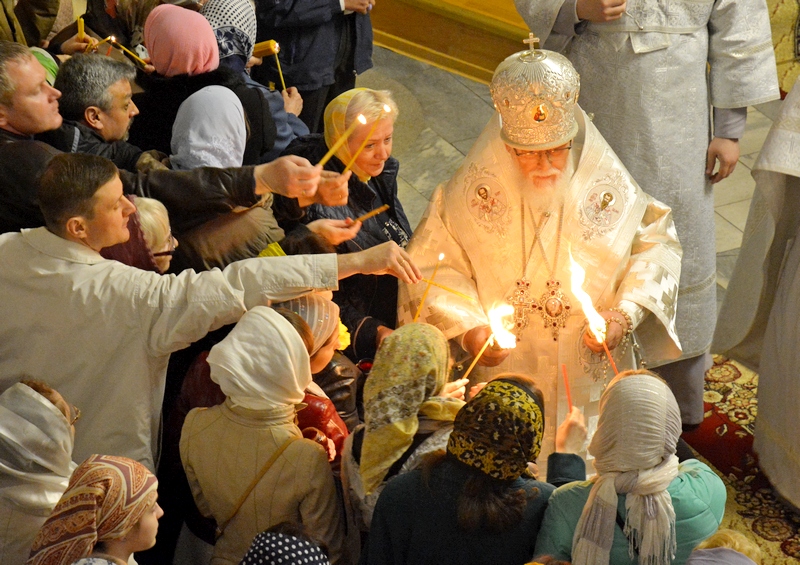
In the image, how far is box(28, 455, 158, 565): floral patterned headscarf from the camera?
2.39m

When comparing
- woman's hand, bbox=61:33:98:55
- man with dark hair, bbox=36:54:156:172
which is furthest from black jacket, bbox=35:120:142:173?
woman's hand, bbox=61:33:98:55

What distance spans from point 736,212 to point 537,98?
367cm

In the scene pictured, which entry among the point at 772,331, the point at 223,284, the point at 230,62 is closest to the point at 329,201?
the point at 223,284

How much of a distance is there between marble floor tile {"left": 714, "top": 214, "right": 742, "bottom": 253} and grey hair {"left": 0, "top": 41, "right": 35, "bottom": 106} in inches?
172

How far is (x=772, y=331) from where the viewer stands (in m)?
4.54

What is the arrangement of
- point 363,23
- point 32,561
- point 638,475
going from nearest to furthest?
point 32,561
point 638,475
point 363,23

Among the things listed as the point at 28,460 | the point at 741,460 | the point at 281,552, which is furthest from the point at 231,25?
the point at 741,460

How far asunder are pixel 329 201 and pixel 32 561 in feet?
5.46

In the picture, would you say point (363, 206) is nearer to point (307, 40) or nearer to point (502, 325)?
point (502, 325)

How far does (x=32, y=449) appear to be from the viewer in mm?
2693

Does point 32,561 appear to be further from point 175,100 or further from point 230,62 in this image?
point 230,62

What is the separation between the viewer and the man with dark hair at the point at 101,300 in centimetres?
298

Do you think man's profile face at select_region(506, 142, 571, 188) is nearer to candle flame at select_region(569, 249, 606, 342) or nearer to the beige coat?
candle flame at select_region(569, 249, 606, 342)

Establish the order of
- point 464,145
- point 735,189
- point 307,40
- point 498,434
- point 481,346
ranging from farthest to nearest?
point 464,145 → point 735,189 → point 307,40 → point 481,346 → point 498,434
